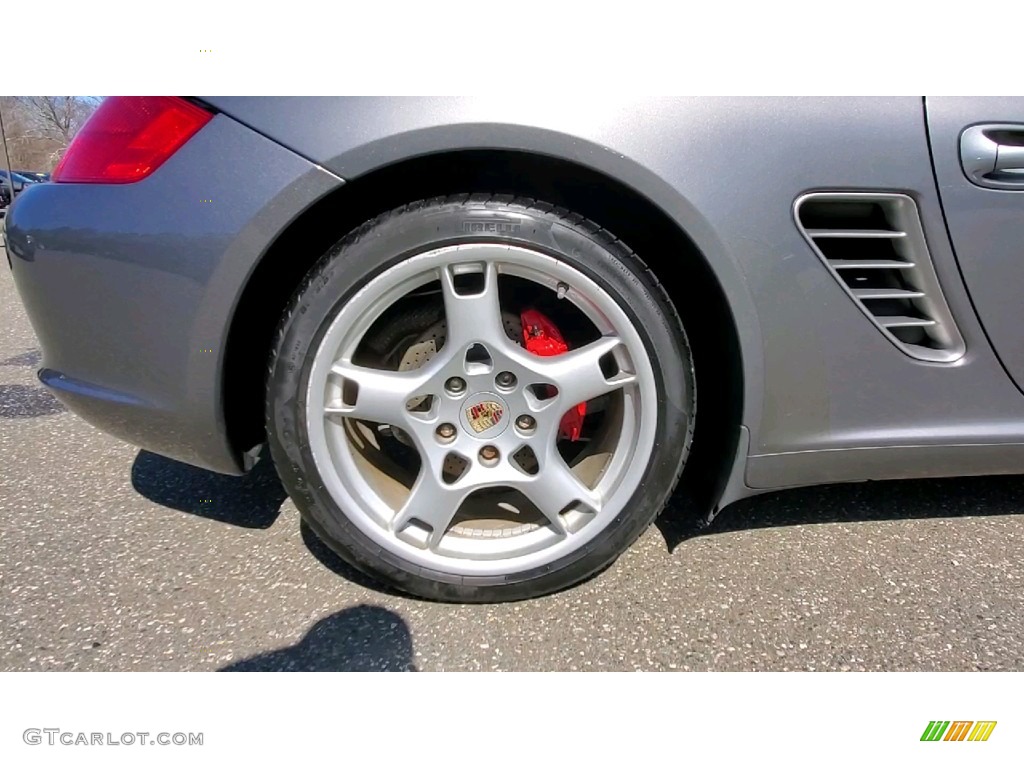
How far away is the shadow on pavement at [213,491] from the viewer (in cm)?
193

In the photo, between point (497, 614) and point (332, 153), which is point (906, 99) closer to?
point (332, 153)

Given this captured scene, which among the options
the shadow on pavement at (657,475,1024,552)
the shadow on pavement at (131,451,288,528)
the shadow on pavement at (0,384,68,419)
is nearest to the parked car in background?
the shadow on pavement at (657,475,1024,552)

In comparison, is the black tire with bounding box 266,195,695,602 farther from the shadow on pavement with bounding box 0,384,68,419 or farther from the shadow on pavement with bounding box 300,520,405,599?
the shadow on pavement with bounding box 0,384,68,419

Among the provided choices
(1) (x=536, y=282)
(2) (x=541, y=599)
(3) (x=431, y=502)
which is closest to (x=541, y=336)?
(1) (x=536, y=282)

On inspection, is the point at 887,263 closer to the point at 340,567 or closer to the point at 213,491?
the point at 340,567

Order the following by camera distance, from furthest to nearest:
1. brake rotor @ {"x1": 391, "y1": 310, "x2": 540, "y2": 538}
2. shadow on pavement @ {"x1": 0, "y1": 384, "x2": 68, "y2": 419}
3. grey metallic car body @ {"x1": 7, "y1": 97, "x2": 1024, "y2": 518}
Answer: shadow on pavement @ {"x1": 0, "y1": 384, "x2": 68, "y2": 419} → brake rotor @ {"x1": 391, "y1": 310, "x2": 540, "y2": 538} → grey metallic car body @ {"x1": 7, "y1": 97, "x2": 1024, "y2": 518}

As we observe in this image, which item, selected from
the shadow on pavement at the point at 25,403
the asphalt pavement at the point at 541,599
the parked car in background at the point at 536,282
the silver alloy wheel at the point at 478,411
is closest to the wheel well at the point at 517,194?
the parked car in background at the point at 536,282

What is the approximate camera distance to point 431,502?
153 cm

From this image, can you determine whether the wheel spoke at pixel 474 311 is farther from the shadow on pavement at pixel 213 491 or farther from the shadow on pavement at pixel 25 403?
the shadow on pavement at pixel 25 403

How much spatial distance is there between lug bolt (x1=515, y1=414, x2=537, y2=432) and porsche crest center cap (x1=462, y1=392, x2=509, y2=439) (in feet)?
0.10

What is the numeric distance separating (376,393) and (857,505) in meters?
1.58

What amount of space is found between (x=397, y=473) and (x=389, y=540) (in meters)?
0.23

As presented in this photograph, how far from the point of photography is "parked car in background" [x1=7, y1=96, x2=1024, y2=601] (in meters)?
1.32

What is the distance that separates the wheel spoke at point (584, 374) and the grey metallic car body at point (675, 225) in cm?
28
